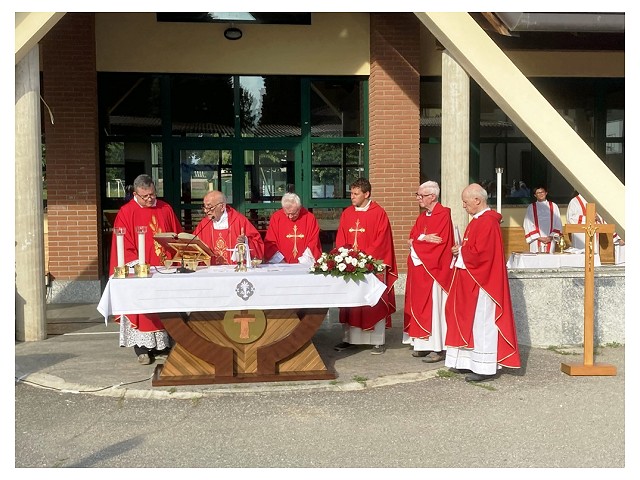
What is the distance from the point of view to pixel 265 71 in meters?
11.9

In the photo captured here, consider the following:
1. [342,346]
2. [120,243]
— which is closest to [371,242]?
[342,346]

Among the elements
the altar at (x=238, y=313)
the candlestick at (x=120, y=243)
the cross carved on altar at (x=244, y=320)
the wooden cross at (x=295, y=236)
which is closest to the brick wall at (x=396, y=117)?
the wooden cross at (x=295, y=236)

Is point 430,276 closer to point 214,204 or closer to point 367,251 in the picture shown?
point 367,251

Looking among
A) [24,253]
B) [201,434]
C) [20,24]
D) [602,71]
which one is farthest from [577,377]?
[602,71]

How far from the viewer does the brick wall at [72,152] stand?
10992mm

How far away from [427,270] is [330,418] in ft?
8.00

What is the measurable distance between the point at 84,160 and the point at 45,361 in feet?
15.1

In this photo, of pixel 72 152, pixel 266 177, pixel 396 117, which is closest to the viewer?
pixel 72 152

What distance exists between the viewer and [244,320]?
21.7ft

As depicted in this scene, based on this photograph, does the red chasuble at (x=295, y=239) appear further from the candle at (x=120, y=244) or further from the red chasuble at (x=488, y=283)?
the red chasuble at (x=488, y=283)

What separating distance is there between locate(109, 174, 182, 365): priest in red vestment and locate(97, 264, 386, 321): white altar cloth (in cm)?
85

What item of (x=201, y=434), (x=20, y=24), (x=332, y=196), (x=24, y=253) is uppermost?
(x=20, y=24)

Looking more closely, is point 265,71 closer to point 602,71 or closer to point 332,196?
point 332,196

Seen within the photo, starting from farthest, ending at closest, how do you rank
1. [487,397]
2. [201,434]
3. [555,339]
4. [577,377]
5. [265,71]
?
[265,71], [555,339], [577,377], [487,397], [201,434]
